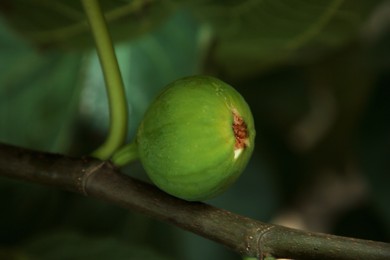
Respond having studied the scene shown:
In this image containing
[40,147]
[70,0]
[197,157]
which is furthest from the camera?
[40,147]

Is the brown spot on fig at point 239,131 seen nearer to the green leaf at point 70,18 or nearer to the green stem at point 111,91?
the green stem at point 111,91

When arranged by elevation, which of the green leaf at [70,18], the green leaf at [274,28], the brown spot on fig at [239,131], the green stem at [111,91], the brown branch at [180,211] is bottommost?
the brown branch at [180,211]

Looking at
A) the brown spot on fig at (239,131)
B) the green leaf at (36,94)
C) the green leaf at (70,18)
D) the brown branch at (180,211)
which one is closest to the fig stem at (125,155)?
the brown branch at (180,211)

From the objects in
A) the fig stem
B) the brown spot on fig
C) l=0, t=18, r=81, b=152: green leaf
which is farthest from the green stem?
l=0, t=18, r=81, b=152: green leaf

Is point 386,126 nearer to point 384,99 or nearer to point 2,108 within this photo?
point 384,99

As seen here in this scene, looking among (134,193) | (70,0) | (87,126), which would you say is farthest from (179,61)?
(134,193)

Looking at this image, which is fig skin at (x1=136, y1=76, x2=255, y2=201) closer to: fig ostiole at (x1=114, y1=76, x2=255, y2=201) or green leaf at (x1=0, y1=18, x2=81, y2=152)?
fig ostiole at (x1=114, y1=76, x2=255, y2=201)

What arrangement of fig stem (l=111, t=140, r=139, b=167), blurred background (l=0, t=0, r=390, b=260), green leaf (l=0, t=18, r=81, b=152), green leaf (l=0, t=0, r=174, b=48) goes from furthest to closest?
green leaf (l=0, t=18, r=81, b=152) < blurred background (l=0, t=0, r=390, b=260) < green leaf (l=0, t=0, r=174, b=48) < fig stem (l=111, t=140, r=139, b=167)

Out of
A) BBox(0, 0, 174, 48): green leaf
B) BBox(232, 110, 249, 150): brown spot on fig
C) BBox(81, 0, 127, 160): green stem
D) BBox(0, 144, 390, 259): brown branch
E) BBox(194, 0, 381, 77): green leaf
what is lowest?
BBox(0, 144, 390, 259): brown branch
